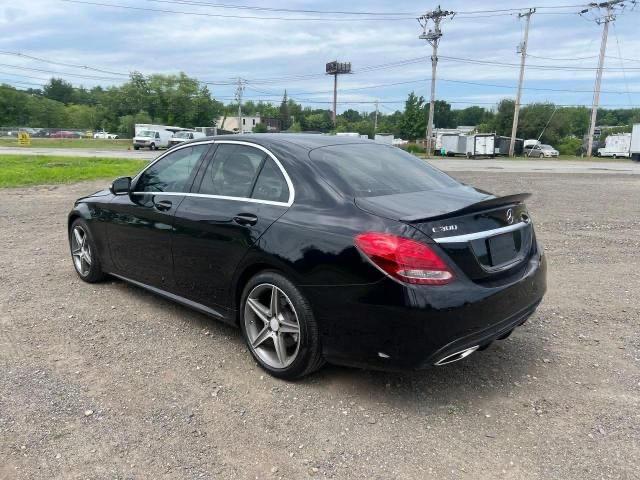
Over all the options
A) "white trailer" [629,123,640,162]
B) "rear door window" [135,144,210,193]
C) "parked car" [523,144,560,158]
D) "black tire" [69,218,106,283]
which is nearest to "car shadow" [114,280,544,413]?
"rear door window" [135,144,210,193]

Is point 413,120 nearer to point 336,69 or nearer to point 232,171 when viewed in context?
point 336,69

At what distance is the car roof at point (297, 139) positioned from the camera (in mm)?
3857

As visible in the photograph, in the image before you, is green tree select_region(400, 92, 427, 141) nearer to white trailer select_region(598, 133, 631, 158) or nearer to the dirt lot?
white trailer select_region(598, 133, 631, 158)

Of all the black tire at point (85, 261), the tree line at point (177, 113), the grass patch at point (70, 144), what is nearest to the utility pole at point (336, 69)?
the tree line at point (177, 113)

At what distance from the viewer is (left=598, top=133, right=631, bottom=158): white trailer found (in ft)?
172

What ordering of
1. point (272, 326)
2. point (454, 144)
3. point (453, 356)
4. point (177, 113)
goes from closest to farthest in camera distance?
point (453, 356)
point (272, 326)
point (454, 144)
point (177, 113)

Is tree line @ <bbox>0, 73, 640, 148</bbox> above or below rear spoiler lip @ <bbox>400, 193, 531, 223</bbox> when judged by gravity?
above

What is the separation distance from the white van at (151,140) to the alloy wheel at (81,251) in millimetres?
41239

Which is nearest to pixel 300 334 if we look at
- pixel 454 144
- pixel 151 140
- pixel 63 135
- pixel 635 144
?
pixel 151 140

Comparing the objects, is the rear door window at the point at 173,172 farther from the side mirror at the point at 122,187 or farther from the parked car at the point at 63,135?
the parked car at the point at 63,135

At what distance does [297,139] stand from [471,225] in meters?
1.57

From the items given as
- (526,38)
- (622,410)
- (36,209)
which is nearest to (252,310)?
(622,410)

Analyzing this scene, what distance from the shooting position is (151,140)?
44.4 metres

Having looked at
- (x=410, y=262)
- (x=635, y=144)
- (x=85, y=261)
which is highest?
(x=635, y=144)
